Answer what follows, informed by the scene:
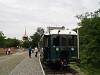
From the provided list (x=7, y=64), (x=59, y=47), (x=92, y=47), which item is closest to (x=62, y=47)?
(x=59, y=47)

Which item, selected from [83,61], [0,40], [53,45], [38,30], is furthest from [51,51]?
[38,30]

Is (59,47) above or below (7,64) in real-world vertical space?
above

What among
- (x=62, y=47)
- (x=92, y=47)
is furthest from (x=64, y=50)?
(x=92, y=47)

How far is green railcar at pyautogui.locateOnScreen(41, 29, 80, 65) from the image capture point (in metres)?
21.7

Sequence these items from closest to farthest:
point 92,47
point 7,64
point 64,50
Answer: point 64,50 < point 92,47 < point 7,64

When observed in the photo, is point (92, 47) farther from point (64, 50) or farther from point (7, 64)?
point (7, 64)

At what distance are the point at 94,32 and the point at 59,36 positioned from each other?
3.23 m

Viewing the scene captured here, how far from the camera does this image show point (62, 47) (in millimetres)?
21719

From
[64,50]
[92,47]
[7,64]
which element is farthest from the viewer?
[7,64]

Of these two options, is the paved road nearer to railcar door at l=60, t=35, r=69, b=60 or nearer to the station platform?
the station platform

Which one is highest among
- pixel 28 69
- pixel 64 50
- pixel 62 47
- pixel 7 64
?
pixel 62 47

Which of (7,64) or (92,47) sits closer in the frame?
(92,47)

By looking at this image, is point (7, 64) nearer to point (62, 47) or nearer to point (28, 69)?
point (28, 69)

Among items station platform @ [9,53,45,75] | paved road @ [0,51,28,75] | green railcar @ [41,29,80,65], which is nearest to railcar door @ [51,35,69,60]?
green railcar @ [41,29,80,65]
